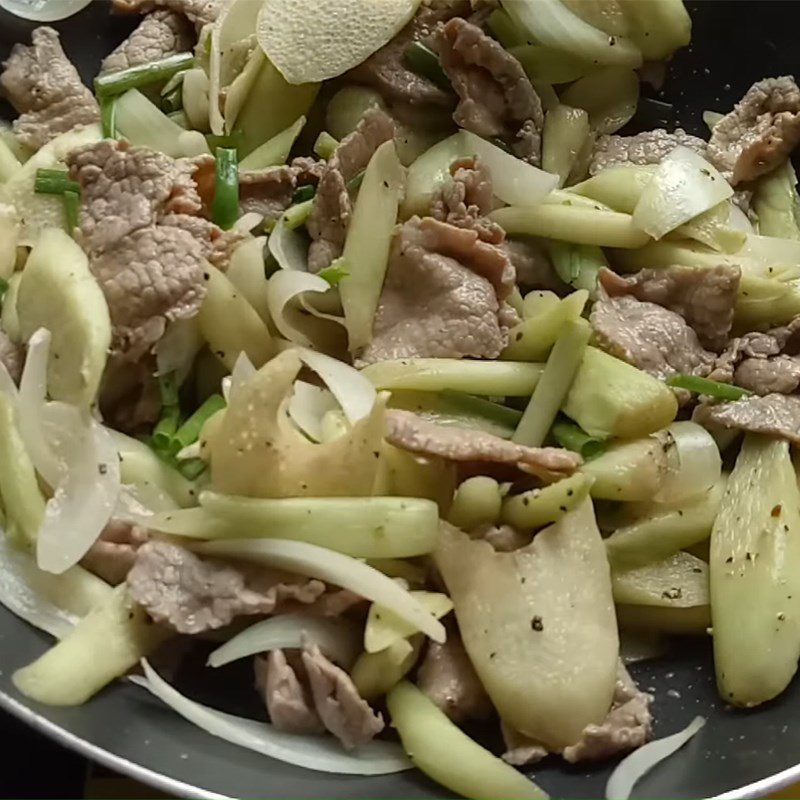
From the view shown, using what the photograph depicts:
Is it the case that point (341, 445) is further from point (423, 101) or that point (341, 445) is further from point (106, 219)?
point (423, 101)

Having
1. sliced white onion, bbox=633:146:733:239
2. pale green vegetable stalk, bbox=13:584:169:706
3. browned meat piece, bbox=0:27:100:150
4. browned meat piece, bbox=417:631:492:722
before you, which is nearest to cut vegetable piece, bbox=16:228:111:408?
pale green vegetable stalk, bbox=13:584:169:706

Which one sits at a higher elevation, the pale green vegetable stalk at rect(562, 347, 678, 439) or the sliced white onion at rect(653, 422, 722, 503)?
the pale green vegetable stalk at rect(562, 347, 678, 439)

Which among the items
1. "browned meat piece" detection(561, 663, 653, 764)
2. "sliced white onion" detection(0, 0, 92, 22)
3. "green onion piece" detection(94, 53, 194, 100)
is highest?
"sliced white onion" detection(0, 0, 92, 22)

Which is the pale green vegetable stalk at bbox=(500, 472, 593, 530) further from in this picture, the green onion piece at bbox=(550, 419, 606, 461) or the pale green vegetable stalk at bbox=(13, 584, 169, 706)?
the pale green vegetable stalk at bbox=(13, 584, 169, 706)

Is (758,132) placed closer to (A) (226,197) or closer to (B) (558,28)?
(B) (558,28)

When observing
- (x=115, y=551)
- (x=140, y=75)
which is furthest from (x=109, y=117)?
(x=115, y=551)

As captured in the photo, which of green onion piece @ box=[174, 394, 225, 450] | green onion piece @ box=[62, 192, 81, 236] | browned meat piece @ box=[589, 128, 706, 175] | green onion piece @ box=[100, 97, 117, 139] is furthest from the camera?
browned meat piece @ box=[589, 128, 706, 175]

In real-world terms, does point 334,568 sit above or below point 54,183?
below
